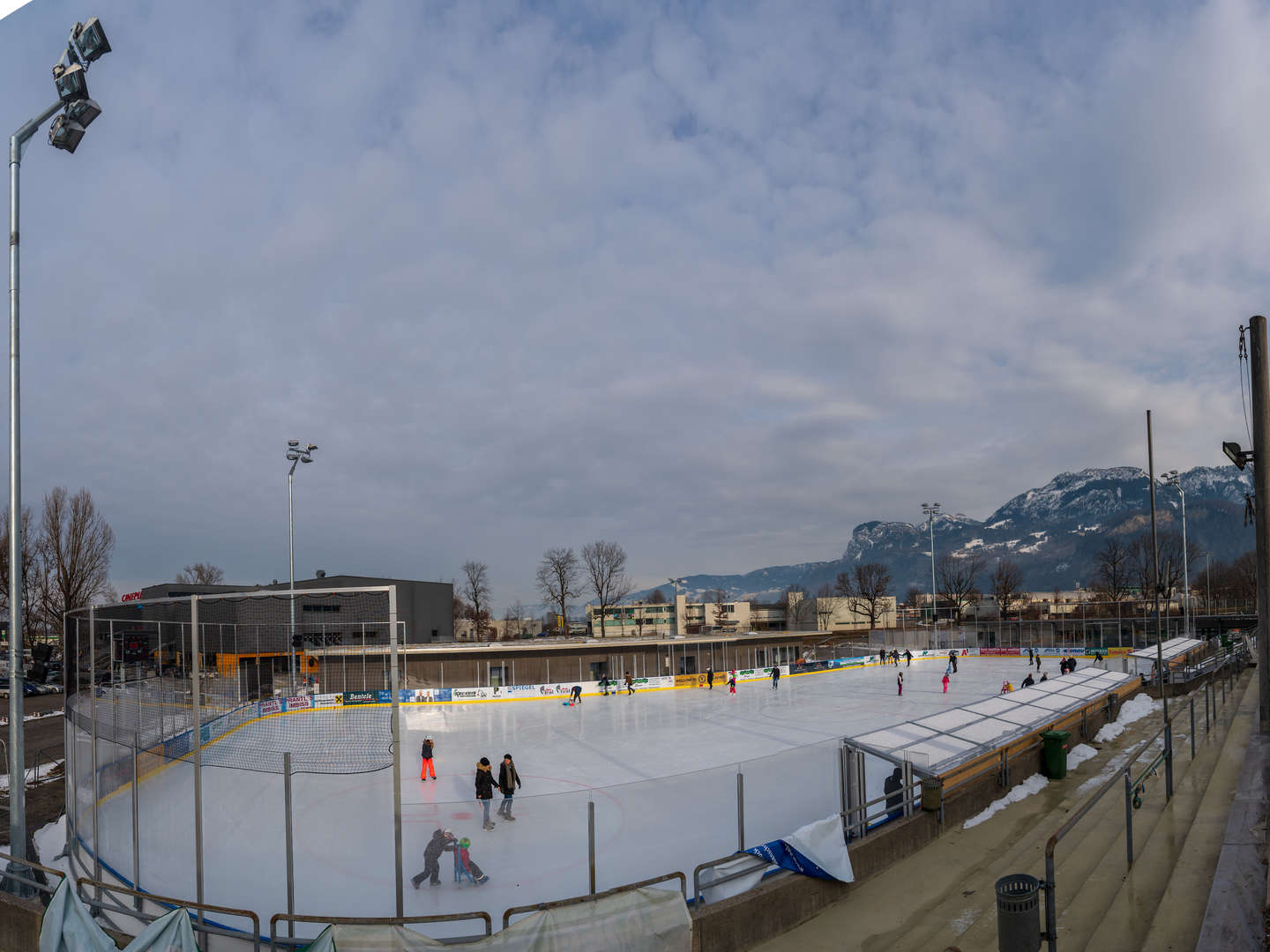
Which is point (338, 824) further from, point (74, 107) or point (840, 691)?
point (840, 691)

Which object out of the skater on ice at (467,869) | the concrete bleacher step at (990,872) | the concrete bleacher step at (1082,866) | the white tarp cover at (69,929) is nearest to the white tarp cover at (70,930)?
the white tarp cover at (69,929)

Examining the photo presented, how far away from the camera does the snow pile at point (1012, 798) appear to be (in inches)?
452

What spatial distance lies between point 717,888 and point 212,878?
21.3 ft

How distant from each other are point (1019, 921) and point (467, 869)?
6546mm

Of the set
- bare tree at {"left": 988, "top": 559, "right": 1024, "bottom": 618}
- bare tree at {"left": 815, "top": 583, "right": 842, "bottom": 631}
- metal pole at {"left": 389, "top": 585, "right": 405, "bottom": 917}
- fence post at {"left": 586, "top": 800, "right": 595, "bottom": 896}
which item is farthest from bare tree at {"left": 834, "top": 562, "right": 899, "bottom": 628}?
metal pole at {"left": 389, "top": 585, "right": 405, "bottom": 917}

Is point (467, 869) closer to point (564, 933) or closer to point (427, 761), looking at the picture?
point (564, 933)

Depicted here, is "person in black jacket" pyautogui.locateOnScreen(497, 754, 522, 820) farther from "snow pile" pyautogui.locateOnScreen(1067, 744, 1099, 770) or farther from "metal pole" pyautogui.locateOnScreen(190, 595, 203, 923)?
"snow pile" pyautogui.locateOnScreen(1067, 744, 1099, 770)

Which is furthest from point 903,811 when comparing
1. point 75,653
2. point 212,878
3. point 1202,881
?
point 75,653

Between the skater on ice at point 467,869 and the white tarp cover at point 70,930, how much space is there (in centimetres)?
357

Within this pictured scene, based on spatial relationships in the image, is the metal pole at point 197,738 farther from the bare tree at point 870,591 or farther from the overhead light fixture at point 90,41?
the bare tree at point 870,591

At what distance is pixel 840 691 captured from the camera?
37.0m

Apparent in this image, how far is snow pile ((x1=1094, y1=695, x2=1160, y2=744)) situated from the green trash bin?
4.30 m

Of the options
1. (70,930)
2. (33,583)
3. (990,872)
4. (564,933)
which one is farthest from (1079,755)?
(33,583)

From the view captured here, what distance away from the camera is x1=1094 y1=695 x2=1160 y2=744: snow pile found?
18.1 metres
